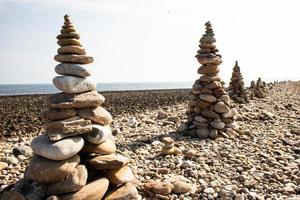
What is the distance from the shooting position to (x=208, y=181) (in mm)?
8844

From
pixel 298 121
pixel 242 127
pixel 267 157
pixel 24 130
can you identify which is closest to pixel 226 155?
pixel 267 157

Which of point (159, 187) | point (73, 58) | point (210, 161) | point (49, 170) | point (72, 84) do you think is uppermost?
point (73, 58)

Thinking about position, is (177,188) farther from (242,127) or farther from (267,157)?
(242,127)

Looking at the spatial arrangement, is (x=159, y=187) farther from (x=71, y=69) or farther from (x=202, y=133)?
(x=202, y=133)

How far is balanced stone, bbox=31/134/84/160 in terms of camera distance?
6625 mm

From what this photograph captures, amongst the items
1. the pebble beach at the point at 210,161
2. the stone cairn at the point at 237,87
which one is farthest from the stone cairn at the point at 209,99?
the stone cairn at the point at 237,87

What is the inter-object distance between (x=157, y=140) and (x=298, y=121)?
8767 millimetres

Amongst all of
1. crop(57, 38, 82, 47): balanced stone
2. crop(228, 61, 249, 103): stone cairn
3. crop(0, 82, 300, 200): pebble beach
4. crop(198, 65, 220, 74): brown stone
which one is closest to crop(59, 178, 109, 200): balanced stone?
crop(0, 82, 300, 200): pebble beach

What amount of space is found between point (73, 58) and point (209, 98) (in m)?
7.38

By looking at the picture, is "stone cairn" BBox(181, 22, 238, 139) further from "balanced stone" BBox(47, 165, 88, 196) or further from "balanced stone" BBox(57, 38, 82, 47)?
"balanced stone" BBox(47, 165, 88, 196)

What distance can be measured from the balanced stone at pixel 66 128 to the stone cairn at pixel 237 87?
56.0ft

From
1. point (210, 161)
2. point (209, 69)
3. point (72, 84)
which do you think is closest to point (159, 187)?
point (210, 161)

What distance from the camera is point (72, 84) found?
24.1 feet

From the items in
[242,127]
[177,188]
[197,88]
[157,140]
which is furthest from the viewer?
[242,127]
